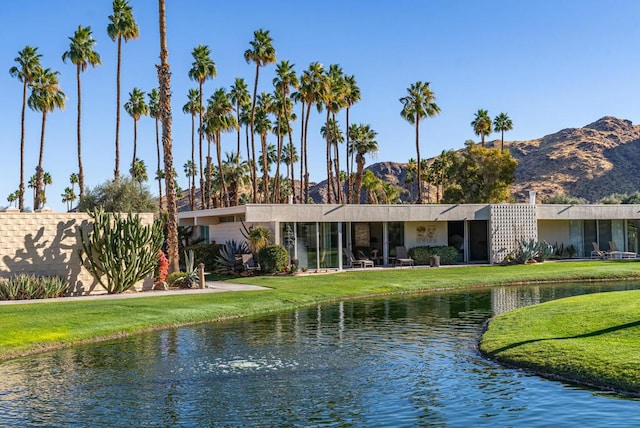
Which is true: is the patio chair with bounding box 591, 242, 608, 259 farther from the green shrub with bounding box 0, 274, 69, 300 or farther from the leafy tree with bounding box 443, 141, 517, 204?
the green shrub with bounding box 0, 274, 69, 300

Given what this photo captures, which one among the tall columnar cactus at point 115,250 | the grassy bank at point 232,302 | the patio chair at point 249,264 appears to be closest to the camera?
the grassy bank at point 232,302

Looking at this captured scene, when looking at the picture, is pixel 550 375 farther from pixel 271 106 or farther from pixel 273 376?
pixel 271 106

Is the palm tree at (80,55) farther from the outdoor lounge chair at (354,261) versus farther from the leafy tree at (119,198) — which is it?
the outdoor lounge chair at (354,261)

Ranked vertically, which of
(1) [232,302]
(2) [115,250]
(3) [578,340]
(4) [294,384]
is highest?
(2) [115,250]

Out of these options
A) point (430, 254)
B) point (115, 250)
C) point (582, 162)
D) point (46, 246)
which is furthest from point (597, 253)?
point (582, 162)

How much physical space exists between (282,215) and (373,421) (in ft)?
78.0

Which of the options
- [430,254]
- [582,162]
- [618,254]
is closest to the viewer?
[430,254]

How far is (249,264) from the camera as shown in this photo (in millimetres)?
31938

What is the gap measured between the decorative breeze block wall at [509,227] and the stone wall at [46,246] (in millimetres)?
21483

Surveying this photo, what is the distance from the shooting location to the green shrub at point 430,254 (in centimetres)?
3700

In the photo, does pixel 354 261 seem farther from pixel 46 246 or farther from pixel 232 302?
pixel 46 246

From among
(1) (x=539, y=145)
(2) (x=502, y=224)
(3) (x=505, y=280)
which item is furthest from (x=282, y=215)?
(1) (x=539, y=145)

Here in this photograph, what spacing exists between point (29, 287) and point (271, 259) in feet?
37.2

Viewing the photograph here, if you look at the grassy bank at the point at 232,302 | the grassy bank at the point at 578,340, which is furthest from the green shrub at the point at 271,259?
the grassy bank at the point at 578,340
